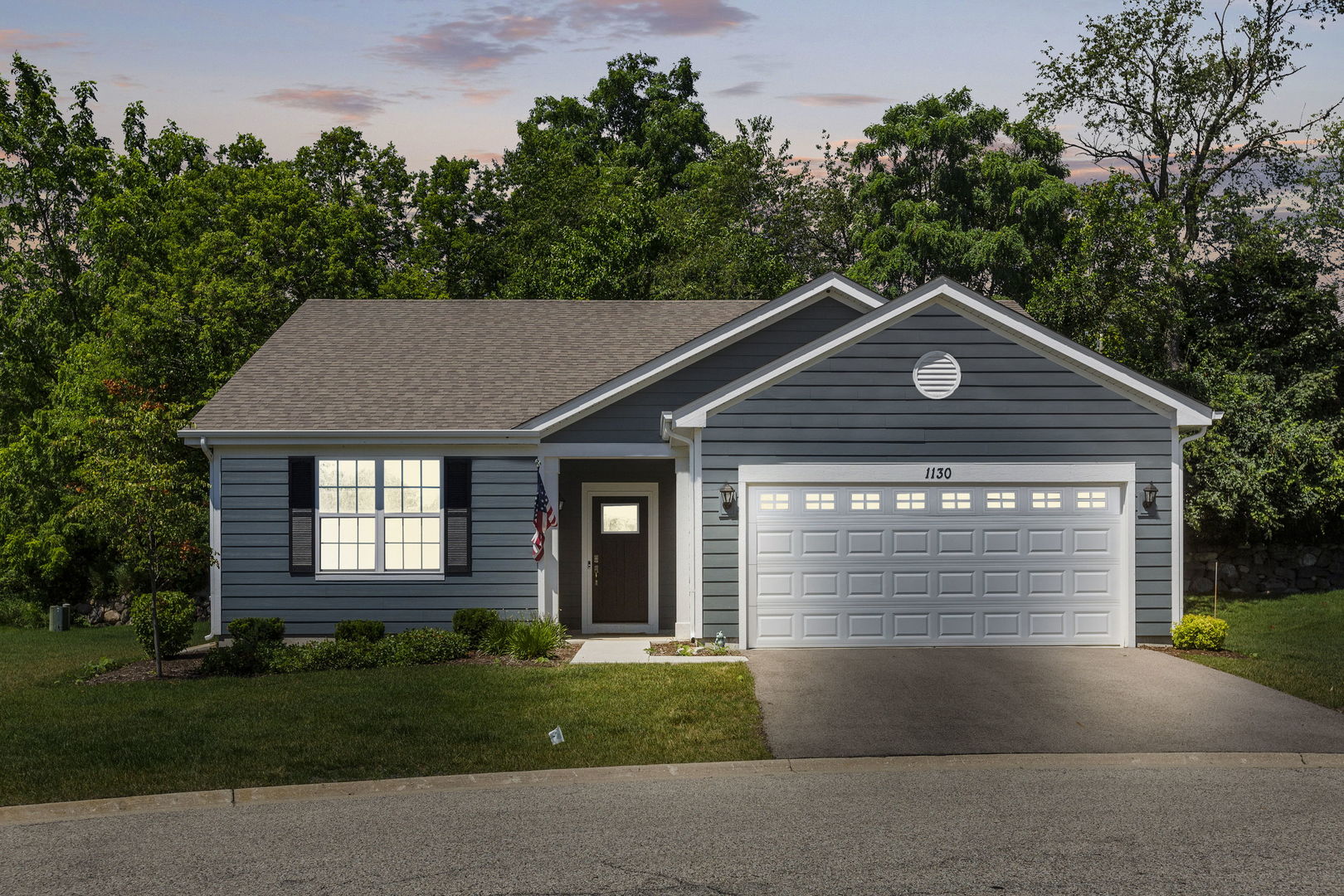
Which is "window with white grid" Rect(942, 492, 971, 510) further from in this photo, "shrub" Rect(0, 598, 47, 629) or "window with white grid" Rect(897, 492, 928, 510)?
"shrub" Rect(0, 598, 47, 629)

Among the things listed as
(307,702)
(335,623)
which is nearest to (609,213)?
(335,623)

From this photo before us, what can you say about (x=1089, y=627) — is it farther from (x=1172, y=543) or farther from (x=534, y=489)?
(x=534, y=489)

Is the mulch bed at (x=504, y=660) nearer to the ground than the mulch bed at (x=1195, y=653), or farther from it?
nearer to the ground

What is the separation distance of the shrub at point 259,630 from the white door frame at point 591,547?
4647 mm

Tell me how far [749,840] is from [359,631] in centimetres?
1017

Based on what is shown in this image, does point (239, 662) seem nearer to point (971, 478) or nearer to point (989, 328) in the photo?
point (971, 478)

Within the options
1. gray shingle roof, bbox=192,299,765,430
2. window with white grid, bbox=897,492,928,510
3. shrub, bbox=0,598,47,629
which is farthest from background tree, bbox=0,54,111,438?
window with white grid, bbox=897,492,928,510

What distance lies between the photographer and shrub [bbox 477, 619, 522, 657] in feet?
52.3

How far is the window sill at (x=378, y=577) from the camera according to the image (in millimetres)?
17578

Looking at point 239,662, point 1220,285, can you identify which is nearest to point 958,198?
point 1220,285

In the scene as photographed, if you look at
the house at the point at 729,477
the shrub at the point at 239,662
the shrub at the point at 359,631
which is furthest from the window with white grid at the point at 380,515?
the shrub at the point at 239,662

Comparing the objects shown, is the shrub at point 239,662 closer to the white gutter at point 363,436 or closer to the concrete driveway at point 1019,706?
the white gutter at point 363,436

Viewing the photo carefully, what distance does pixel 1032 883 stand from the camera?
673 cm

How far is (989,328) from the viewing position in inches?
623
